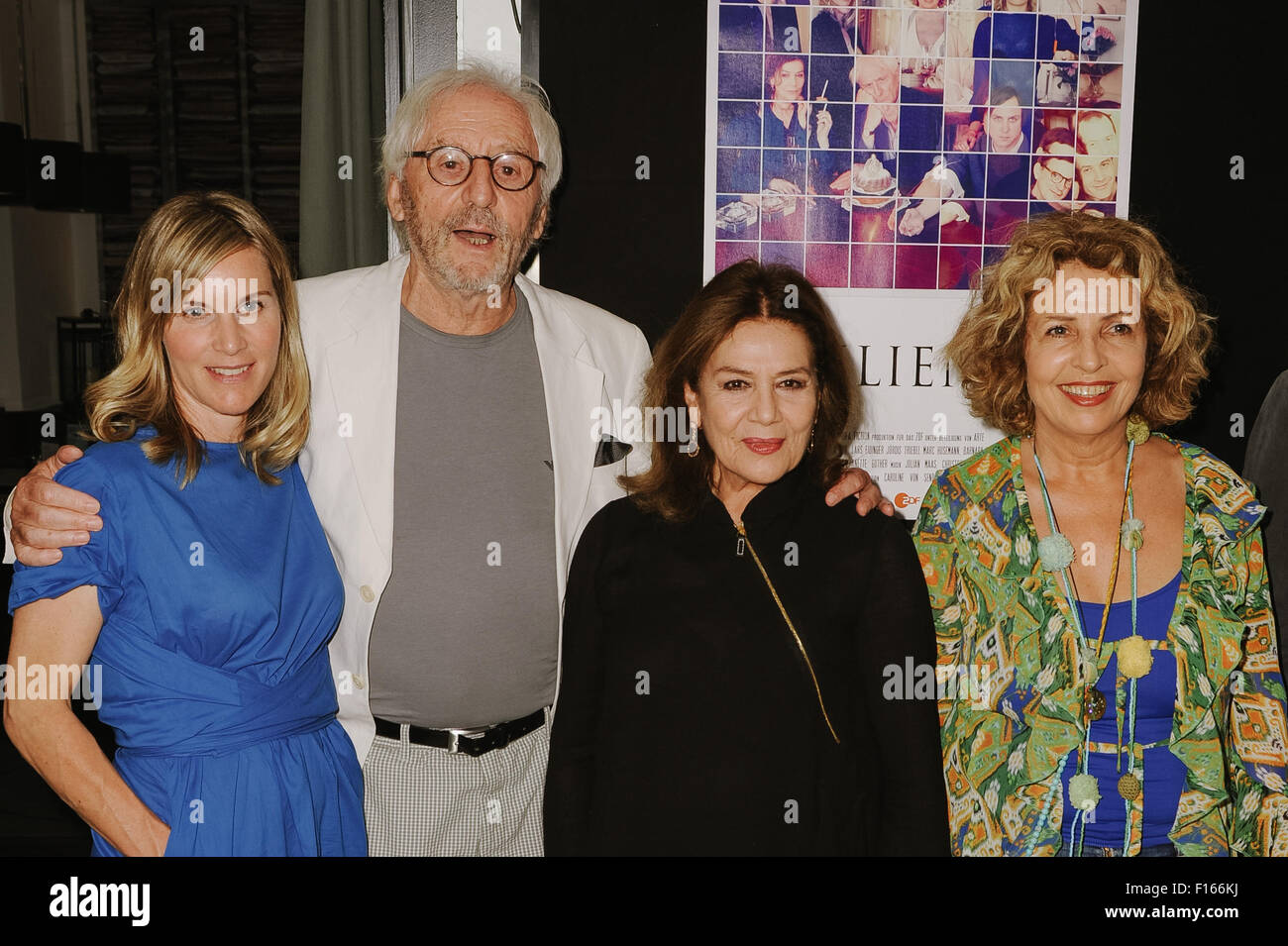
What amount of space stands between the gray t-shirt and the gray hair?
39cm

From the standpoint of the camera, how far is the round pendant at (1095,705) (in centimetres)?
188

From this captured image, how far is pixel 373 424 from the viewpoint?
219 centimetres

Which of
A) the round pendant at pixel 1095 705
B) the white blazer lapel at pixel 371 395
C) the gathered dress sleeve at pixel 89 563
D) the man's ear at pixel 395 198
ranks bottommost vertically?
→ the round pendant at pixel 1095 705

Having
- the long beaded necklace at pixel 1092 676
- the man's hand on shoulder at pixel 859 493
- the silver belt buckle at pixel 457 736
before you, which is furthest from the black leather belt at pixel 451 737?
the long beaded necklace at pixel 1092 676

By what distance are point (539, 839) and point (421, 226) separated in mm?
1381

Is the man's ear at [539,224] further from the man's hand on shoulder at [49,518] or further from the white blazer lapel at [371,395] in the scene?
the man's hand on shoulder at [49,518]

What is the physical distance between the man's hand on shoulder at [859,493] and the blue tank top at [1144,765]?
1.67 ft

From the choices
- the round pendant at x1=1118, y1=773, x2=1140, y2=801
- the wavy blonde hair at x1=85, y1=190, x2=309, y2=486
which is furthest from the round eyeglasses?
the round pendant at x1=1118, y1=773, x2=1140, y2=801

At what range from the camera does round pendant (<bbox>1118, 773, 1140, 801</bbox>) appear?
1.85m

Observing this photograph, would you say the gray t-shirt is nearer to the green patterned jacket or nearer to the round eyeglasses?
the round eyeglasses

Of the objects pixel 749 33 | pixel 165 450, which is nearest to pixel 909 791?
pixel 165 450

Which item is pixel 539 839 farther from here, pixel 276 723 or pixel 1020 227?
pixel 1020 227

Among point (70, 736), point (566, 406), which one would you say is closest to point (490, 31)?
point (566, 406)

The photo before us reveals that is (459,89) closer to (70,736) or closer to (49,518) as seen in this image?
(49,518)
